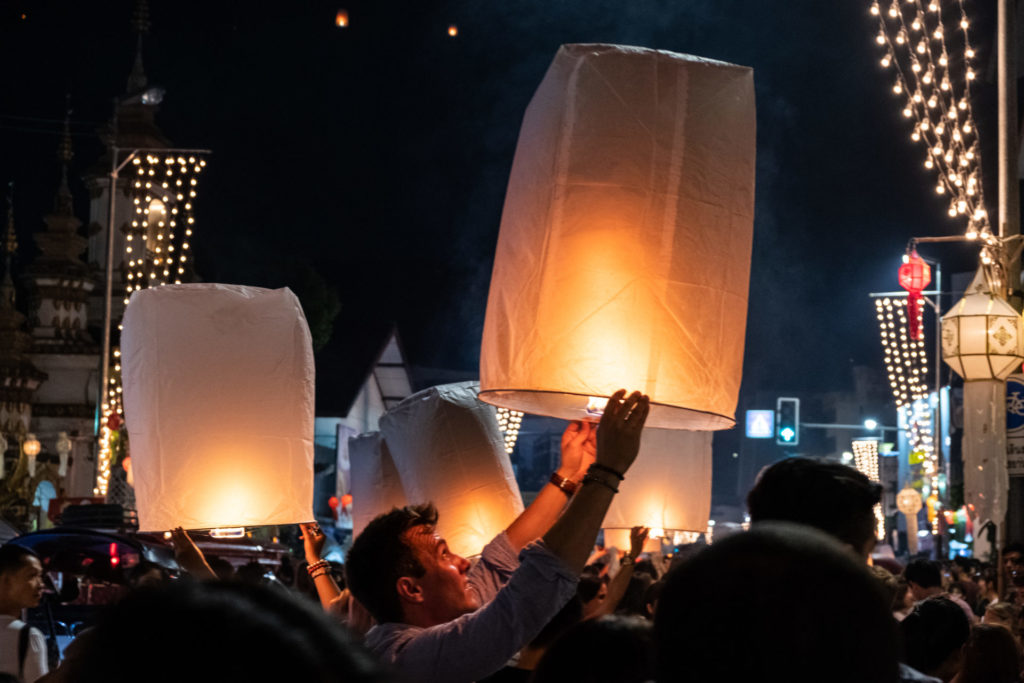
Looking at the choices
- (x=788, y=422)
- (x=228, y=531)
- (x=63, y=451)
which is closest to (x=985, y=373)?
(x=228, y=531)

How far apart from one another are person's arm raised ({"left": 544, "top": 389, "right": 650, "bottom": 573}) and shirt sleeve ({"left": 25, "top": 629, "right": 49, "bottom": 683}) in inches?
171

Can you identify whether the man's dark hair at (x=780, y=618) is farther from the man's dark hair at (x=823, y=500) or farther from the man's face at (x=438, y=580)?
the man's face at (x=438, y=580)

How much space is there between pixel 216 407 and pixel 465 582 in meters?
2.66

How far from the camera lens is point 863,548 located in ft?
10.5

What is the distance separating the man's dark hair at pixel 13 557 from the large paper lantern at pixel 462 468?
7.40 feet

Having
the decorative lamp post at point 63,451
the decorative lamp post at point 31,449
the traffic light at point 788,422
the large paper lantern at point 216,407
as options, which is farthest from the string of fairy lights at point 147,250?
the large paper lantern at point 216,407

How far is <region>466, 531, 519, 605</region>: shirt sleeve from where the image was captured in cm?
458

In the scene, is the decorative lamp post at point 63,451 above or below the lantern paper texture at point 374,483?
below

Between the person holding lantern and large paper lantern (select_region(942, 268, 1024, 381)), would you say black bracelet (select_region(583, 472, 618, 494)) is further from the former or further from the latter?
large paper lantern (select_region(942, 268, 1024, 381))

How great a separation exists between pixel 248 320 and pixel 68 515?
19.6 meters

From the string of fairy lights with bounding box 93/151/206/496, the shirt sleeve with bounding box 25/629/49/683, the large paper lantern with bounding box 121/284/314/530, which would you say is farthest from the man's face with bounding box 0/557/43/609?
the string of fairy lights with bounding box 93/151/206/496

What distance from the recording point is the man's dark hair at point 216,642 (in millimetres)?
1188

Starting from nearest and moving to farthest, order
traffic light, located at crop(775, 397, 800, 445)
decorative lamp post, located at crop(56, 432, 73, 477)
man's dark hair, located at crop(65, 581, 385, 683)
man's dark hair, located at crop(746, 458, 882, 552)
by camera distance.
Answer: man's dark hair, located at crop(65, 581, 385, 683)
man's dark hair, located at crop(746, 458, 882, 552)
traffic light, located at crop(775, 397, 800, 445)
decorative lamp post, located at crop(56, 432, 73, 477)

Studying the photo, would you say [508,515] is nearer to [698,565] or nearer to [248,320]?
[248,320]
